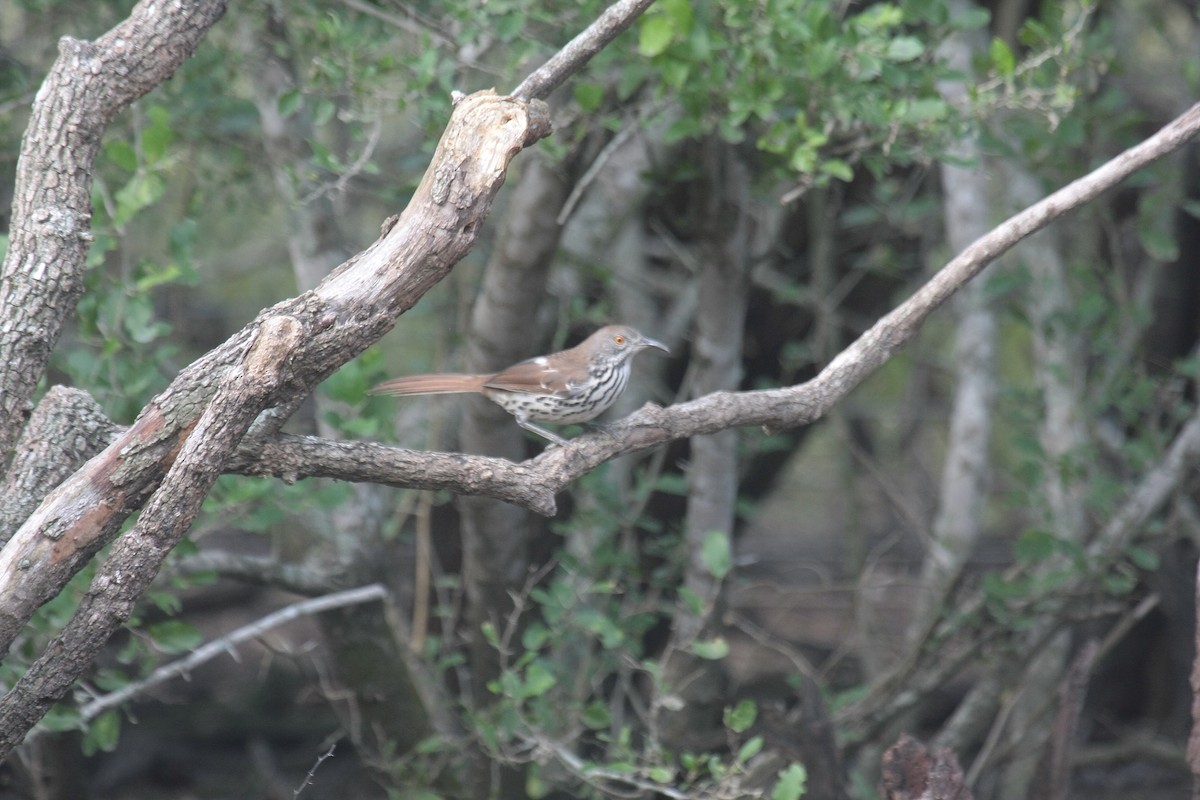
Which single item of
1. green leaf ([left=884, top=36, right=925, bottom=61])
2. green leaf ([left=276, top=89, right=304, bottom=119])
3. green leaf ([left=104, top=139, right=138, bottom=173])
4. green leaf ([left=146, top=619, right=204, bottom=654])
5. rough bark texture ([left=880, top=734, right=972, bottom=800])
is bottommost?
rough bark texture ([left=880, top=734, right=972, bottom=800])

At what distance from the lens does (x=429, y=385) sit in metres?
3.90

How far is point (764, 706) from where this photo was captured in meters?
4.42

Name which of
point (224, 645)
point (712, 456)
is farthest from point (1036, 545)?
point (224, 645)

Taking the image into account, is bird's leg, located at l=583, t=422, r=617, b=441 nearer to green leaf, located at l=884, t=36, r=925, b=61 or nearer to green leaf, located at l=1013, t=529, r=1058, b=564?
green leaf, located at l=884, t=36, r=925, b=61

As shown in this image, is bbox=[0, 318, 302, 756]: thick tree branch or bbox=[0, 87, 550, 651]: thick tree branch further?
bbox=[0, 87, 550, 651]: thick tree branch

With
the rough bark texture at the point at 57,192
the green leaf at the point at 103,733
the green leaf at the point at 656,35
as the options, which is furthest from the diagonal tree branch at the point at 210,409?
the green leaf at the point at 103,733

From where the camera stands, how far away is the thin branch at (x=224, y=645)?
3930 mm

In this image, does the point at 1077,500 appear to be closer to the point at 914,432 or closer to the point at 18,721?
the point at 914,432

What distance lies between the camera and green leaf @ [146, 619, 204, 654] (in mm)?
3887

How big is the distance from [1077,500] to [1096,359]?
0.99m

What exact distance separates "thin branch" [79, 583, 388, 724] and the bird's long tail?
3.37ft

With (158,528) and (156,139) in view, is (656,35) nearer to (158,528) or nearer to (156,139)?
(156,139)

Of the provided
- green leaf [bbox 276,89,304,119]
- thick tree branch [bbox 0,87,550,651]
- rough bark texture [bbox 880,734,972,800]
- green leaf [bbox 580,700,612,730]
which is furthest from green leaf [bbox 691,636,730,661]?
green leaf [bbox 276,89,304,119]

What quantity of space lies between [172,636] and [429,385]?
1170 millimetres
